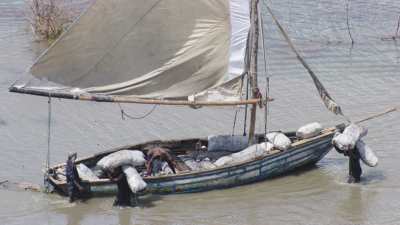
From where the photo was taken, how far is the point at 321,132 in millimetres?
16312

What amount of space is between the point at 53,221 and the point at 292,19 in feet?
46.1

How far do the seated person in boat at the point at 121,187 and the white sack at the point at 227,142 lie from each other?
2.12 metres

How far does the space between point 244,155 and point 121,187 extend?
226 cm

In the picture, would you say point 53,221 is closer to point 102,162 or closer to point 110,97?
point 102,162

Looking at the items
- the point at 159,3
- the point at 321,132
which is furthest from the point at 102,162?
the point at 321,132

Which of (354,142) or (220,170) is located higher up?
(354,142)

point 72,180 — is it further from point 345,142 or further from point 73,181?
point 345,142

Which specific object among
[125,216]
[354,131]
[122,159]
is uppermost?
[354,131]

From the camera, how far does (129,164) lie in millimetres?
14625

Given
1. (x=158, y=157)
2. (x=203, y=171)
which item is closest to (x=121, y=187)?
(x=158, y=157)

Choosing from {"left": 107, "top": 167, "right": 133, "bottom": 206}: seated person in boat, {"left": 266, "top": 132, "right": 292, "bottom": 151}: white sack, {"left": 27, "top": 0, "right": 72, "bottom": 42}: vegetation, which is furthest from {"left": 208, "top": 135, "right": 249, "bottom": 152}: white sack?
{"left": 27, "top": 0, "right": 72, "bottom": 42}: vegetation

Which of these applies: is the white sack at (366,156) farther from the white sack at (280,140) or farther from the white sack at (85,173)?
the white sack at (85,173)

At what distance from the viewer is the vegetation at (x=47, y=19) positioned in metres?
24.1

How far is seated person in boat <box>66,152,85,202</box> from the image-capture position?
47.6 ft
